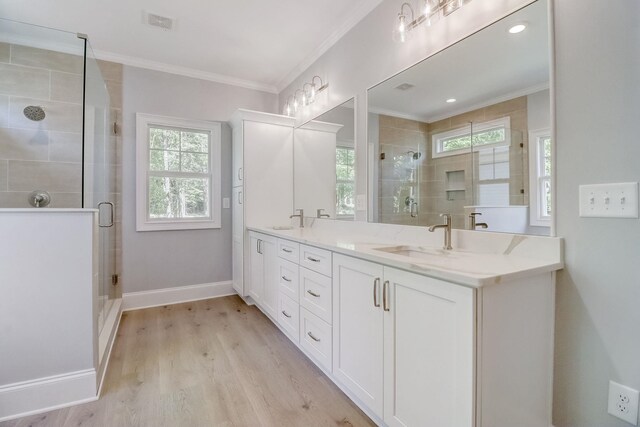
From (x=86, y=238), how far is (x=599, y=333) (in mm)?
2450

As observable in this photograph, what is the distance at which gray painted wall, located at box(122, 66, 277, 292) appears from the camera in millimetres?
3170

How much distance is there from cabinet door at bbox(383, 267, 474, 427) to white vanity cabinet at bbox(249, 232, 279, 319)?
1.36 m

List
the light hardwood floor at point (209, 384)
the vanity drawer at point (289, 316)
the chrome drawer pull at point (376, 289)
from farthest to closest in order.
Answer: the vanity drawer at point (289, 316) < the light hardwood floor at point (209, 384) < the chrome drawer pull at point (376, 289)

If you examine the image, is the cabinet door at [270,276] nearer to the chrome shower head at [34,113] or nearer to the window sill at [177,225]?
the window sill at [177,225]

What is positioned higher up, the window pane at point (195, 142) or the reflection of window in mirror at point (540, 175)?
the window pane at point (195, 142)

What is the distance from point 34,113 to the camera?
265 cm

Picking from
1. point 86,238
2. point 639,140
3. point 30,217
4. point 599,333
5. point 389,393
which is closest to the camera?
point 639,140

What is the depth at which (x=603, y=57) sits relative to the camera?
1.14 meters

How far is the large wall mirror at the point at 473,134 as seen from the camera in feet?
4.44

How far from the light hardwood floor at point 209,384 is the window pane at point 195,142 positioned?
188 centimetres

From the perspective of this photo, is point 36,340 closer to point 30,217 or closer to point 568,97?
point 30,217

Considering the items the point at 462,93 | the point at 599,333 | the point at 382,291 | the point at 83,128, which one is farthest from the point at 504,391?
the point at 83,128

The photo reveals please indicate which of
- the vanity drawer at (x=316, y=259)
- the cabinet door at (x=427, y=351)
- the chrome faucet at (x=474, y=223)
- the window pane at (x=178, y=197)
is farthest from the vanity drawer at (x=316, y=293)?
the window pane at (x=178, y=197)

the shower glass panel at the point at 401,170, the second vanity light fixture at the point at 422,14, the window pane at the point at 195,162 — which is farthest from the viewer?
→ the window pane at the point at 195,162
